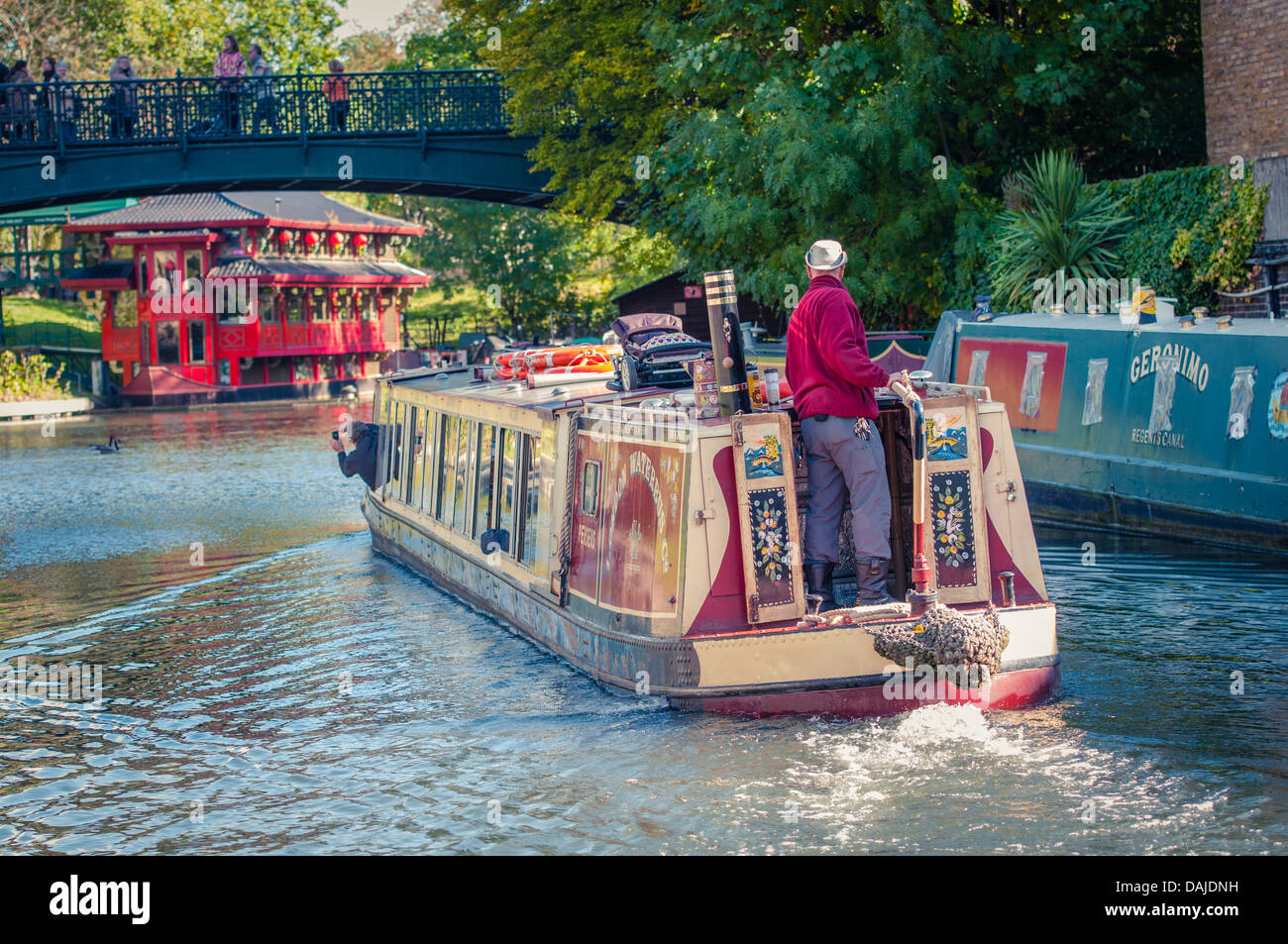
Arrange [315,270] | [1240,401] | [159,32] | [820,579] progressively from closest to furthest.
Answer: [820,579] < [1240,401] < [315,270] < [159,32]

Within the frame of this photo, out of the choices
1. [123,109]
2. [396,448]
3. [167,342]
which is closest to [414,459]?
[396,448]

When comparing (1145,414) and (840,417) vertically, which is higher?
(840,417)

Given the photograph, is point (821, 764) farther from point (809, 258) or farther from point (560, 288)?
point (560, 288)

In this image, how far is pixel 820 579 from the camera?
27.5 feet

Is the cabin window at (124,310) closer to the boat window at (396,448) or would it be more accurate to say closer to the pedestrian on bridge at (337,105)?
the pedestrian on bridge at (337,105)

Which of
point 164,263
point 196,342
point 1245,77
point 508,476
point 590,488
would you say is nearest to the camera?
point 590,488

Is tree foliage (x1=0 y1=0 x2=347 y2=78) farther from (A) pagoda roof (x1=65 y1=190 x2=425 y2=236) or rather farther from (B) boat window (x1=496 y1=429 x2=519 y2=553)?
(B) boat window (x1=496 y1=429 x2=519 y2=553)

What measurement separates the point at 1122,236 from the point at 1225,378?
6.00 meters

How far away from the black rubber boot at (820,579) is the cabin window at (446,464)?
538cm

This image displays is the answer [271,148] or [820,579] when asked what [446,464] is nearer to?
Result: [820,579]

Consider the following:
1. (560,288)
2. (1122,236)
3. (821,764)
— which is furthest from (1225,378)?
(560,288)

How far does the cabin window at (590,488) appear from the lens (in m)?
9.52

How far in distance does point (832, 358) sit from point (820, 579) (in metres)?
1.24
